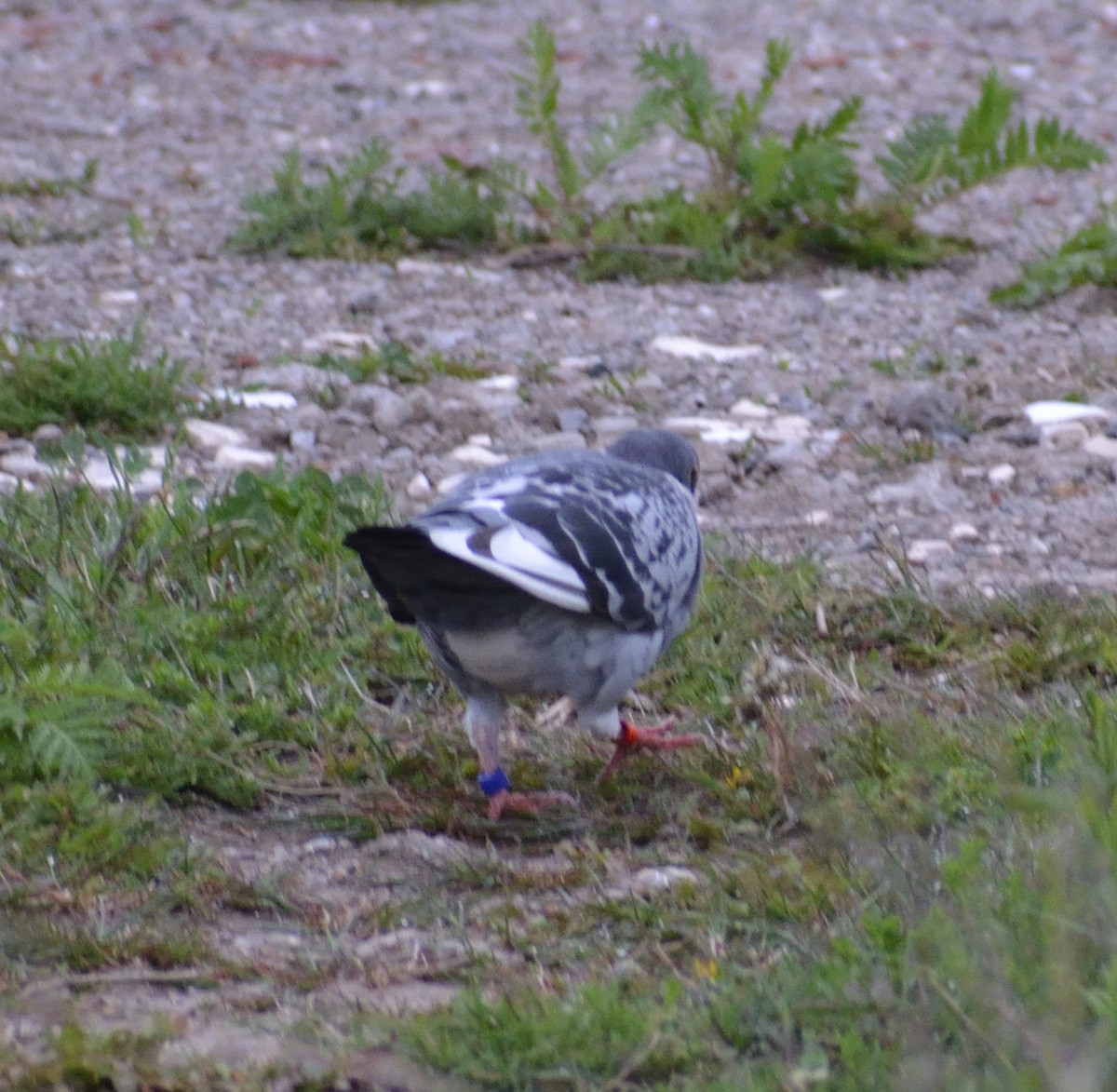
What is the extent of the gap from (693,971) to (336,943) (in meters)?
A: 0.66

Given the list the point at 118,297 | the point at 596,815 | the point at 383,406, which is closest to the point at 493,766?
the point at 596,815

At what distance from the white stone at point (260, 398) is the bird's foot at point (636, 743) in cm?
232

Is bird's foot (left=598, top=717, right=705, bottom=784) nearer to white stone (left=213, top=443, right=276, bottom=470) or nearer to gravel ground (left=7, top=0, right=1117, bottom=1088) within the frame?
gravel ground (left=7, top=0, right=1117, bottom=1088)

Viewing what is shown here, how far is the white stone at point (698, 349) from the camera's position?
642 cm

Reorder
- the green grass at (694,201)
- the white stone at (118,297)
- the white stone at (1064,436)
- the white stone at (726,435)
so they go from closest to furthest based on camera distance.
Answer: the white stone at (1064,436)
the white stone at (726,435)
the white stone at (118,297)
the green grass at (694,201)

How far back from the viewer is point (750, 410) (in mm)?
5949

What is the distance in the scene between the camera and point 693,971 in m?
2.79

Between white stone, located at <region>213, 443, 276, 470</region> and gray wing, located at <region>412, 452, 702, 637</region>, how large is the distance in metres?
1.50

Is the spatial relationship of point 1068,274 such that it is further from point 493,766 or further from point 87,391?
point 493,766

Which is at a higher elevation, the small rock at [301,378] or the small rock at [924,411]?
the small rock at [924,411]

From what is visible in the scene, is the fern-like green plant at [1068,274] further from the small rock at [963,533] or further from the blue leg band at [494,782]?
the blue leg band at [494,782]

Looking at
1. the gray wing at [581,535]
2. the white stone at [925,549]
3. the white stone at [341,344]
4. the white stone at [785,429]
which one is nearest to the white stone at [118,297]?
the white stone at [341,344]

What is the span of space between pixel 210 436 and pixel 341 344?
3.24ft

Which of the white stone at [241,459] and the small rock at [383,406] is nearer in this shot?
the white stone at [241,459]
